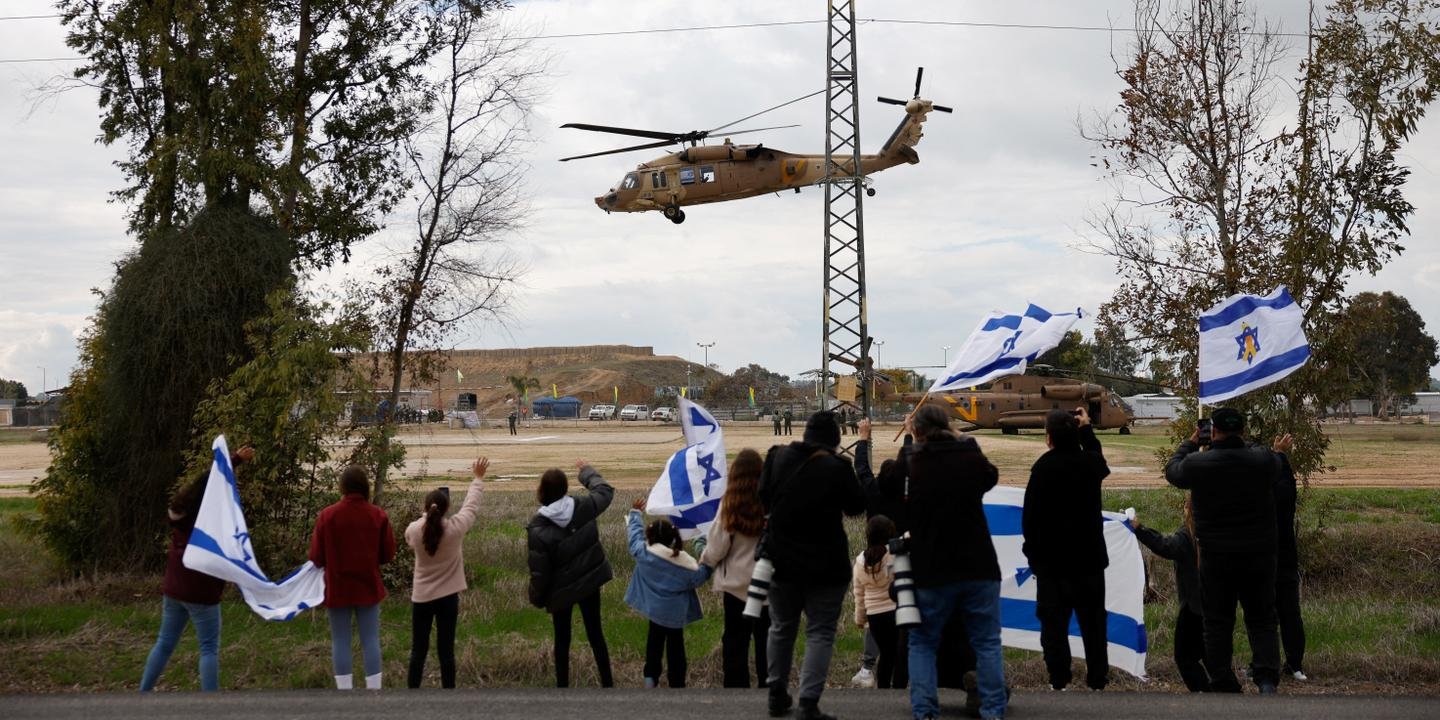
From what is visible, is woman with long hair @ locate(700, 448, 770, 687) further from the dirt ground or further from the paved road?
the dirt ground

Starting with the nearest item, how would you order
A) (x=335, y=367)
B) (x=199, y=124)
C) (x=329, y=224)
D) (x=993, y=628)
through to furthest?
(x=993, y=628)
(x=335, y=367)
(x=199, y=124)
(x=329, y=224)

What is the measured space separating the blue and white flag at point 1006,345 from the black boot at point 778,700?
3.11 metres

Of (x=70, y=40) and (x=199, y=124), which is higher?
(x=70, y=40)

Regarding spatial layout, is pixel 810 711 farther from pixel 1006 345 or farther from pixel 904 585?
pixel 1006 345

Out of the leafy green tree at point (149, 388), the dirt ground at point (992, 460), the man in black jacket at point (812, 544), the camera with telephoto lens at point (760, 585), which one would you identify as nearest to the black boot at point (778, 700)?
the man in black jacket at point (812, 544)

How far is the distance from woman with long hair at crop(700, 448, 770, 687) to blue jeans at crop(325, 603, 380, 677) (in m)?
2.43

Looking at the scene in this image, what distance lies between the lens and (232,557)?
8289 millimetres

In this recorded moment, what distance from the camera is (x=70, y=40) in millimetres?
16797

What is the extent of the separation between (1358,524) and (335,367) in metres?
16.1

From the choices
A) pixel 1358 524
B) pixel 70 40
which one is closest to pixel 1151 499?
pixel 1358 524

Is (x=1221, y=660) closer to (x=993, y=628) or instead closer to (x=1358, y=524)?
A: (x=993, y=628)

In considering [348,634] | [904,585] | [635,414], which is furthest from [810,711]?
[635,414]

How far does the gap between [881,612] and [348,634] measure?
12.4 ft

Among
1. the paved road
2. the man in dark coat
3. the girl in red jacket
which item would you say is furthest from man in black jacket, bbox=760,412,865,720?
the girl in red jacket
